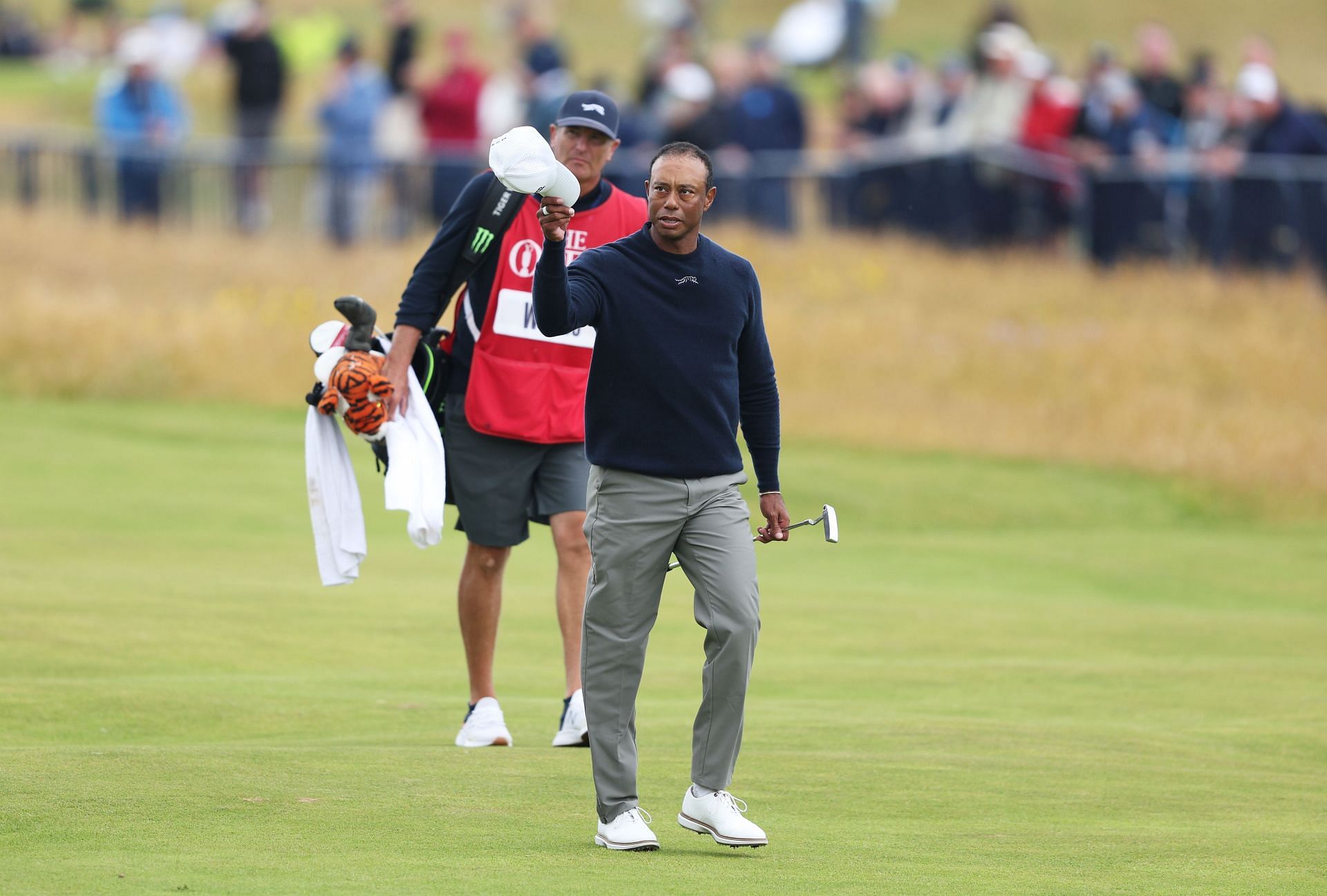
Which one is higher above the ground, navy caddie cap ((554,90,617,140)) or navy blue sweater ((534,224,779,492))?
navy caddie cap ((554,90,617,140))

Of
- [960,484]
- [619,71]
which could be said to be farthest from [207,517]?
[619,71]

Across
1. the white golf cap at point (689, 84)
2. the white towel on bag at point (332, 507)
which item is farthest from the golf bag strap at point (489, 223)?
the white golf cap at point (689, 84)

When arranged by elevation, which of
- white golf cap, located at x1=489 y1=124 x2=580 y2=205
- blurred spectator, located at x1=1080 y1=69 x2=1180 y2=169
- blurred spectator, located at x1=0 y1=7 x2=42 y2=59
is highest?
white golf cap, located at x1=489 y1=124 x2=580 y2=205

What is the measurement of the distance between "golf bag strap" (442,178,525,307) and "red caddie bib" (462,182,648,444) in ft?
0.14

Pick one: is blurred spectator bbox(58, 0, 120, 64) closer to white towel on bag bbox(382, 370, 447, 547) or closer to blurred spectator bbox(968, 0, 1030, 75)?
blurred spectator bbox(968, 0, 1030, 75)

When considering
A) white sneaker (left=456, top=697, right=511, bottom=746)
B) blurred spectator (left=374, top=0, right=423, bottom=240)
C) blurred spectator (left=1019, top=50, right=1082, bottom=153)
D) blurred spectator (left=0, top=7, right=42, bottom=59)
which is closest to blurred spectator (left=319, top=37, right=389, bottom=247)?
blurred spectator (left=374, top=0, right=423, bottom=240)

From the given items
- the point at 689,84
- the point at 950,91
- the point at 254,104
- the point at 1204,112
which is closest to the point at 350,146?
the point at 254,104

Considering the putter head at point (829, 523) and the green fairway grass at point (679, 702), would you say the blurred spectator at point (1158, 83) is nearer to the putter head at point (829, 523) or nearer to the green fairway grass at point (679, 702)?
the green fairway grass at point (679, 702)

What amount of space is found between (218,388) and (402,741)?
1321 centimetres

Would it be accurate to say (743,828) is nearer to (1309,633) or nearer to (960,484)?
(1309,633)

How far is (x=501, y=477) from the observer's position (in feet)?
27.6

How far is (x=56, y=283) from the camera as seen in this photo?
75.7 ft

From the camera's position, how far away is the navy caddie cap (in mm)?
8062

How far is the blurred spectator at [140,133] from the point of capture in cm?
2622
